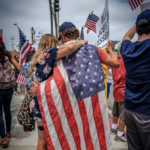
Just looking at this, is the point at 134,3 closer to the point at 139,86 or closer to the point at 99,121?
the point at 139,86

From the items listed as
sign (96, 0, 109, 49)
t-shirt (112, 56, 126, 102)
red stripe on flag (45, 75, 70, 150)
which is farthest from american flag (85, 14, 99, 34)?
red stripe on flag (45, 75, 70, 150)

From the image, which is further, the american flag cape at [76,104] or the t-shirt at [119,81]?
the t-shirt at [119,81]

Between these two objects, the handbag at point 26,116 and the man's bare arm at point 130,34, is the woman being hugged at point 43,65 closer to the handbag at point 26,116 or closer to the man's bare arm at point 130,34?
the handbag at point 26,116

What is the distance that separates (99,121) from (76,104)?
1.12ft

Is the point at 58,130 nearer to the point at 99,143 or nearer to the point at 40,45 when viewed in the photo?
the point at 99,143

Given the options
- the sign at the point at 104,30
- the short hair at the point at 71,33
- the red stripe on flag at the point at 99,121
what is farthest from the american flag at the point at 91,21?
the red stripe on flag at the point at 99,121

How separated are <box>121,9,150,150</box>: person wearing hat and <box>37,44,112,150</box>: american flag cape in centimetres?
28

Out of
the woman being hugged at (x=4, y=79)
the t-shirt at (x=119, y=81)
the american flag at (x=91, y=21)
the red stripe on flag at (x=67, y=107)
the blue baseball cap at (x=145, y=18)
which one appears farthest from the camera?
the american flag at (x=91, y=21)

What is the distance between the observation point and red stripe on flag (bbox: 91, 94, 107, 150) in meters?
1.77

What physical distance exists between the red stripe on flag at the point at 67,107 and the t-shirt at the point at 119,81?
1.86m

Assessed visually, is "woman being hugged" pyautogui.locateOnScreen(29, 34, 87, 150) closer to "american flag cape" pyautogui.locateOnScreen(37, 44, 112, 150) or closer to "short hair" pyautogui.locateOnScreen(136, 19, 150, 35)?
"american flag cape" pyautogui.locateOnScreen(37, 44, 112, 150)

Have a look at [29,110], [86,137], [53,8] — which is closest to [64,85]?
[29,110]

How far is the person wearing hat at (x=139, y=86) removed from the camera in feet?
5.08

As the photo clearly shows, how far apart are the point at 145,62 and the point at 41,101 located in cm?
106
